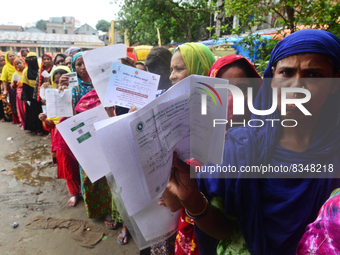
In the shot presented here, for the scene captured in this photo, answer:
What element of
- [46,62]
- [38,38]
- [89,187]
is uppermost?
[38,38]

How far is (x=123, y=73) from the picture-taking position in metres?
1.42

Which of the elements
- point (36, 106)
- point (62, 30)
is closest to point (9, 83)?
point (36, 106)

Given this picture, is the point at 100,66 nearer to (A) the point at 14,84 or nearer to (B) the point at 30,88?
(B) the point at 30,88

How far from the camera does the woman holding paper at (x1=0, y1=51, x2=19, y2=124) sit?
6936 mm

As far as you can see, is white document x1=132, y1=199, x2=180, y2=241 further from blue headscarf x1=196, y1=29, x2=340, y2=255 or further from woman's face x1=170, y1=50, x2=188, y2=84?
woman's face x1=170, y1=50, x2=188, y2=84

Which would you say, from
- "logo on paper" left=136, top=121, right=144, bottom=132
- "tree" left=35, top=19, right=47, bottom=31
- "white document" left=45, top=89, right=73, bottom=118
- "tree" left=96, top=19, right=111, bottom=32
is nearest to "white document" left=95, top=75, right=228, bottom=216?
"logo on paper" left=136, top=121, right=144, bottom=132

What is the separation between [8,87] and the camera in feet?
24.0

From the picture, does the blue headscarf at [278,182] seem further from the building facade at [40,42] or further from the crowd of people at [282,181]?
the building facade at [40,42]

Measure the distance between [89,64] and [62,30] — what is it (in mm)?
64673


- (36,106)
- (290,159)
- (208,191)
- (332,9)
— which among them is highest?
(332,9)

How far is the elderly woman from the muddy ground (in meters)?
1.95

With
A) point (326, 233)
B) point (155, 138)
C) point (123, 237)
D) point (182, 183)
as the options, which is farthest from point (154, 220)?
point (123, 237)

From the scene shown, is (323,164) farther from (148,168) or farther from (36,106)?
(36,106)

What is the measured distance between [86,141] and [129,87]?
0.46m
